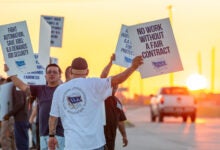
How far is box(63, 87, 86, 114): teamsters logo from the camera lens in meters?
8.70

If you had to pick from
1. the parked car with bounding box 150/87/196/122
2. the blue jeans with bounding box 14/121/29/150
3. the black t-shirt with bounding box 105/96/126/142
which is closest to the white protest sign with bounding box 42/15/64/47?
the blue jeans with bounding box 14/121/29/150

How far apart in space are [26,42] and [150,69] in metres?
3.99

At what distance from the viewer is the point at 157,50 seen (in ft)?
30.8

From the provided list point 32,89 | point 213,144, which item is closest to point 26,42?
point 32,89

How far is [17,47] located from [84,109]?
4.15m

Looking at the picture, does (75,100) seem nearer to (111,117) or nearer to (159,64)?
(159,64)

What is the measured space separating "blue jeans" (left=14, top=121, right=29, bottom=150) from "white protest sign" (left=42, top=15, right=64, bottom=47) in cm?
213

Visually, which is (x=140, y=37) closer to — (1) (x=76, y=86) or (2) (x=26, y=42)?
(1) (x=76, y=86)

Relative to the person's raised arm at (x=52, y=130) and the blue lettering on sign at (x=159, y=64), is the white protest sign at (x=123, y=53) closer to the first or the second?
the blue lettering on sign at (x=159, y=64)

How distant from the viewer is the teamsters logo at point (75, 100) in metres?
8.70

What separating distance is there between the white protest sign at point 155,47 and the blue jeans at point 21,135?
23.2ft

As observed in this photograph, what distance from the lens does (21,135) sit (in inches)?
637

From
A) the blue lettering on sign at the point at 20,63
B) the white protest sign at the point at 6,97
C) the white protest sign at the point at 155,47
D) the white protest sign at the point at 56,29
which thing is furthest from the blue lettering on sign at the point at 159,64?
the white protest sign at the point at 56,29

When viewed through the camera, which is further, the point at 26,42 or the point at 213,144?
the point at 213,144
